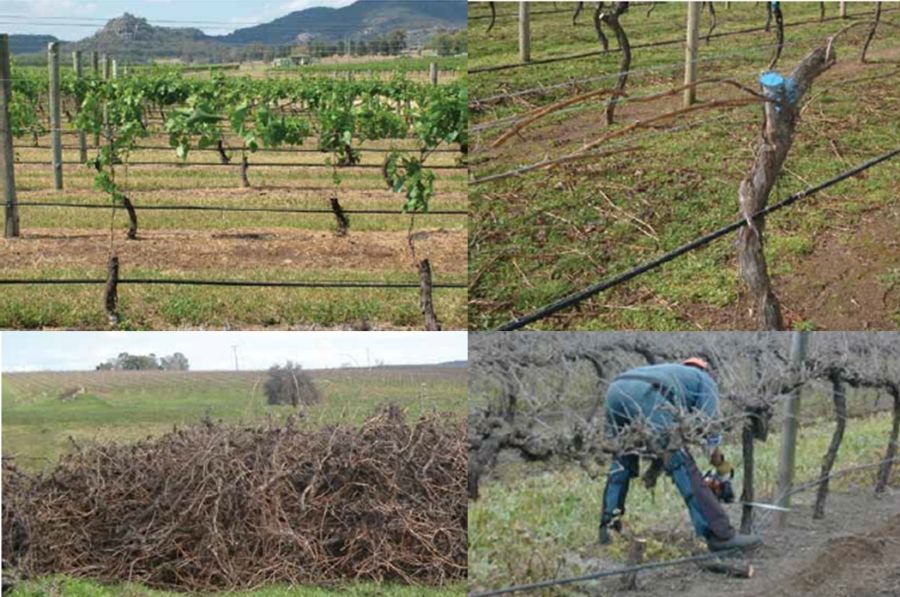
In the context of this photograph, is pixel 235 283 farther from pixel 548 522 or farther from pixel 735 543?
pixel 735 543

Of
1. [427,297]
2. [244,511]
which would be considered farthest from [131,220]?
[244,511]

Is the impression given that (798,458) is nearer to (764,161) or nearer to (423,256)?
(764,161)

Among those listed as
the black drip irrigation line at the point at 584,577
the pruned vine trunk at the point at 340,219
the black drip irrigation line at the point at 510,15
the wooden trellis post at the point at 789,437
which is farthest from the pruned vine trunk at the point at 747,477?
the black drip irrigation line at the point at 510,15

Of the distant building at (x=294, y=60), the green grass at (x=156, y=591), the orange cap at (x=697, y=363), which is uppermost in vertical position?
the distant building at (x=294, y=60)

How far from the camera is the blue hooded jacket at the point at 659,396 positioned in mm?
4484

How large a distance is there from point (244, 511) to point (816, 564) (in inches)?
119

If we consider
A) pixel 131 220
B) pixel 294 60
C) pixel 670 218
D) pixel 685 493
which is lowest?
pixel 685 493

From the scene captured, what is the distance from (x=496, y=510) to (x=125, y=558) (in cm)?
216

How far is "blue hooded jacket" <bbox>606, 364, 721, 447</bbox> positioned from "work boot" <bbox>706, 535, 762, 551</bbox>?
48 cm

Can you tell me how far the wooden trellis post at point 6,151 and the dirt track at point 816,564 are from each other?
19.5 ft

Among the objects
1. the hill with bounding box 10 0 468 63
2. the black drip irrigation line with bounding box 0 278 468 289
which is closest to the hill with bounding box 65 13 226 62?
the hill with bounding box 10 0 468 63

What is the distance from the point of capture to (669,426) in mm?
4457

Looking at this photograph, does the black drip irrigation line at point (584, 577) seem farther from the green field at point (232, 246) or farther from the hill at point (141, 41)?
the hill at point (141, 41)

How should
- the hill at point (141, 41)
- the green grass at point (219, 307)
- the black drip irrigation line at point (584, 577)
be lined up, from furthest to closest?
the hill at point (141, 41), the green grass at point (219, 307), the black drip irrigation line at point (584, 577)
